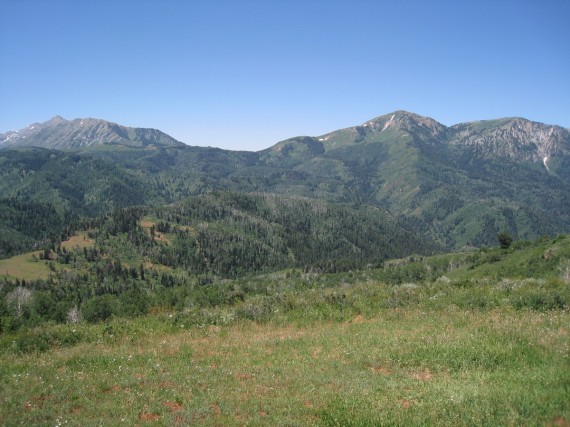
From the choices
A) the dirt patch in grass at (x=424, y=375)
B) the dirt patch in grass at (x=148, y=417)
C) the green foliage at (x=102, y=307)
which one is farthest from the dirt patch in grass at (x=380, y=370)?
the green foliage at (x=102, y=307)

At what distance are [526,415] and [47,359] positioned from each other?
17039 mm

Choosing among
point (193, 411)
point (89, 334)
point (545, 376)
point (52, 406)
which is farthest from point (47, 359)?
point (545, 376)

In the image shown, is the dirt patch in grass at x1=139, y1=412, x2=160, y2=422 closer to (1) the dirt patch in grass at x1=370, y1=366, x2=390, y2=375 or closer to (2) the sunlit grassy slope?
(2) the sunlit grassy slope

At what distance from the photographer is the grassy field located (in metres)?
10.1

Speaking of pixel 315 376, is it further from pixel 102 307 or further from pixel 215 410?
pixel 102 307

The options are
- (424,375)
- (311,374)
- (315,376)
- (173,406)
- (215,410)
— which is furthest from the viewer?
(311,374)

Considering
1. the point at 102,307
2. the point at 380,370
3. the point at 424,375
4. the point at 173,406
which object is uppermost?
the point at 173,406

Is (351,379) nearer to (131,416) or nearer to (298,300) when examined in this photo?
(131,416)

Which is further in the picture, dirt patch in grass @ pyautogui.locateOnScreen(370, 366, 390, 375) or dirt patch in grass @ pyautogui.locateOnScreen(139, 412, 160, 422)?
dirt patch in grass @ pyautogui.locateOnScreen(370, 366, 390, 375)

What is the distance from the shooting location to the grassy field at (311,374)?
1009cm

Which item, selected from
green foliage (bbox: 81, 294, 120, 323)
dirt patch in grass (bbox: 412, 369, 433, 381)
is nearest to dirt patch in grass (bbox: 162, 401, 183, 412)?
dirt patch in grass (bbox: 412, 369, 433, 381)

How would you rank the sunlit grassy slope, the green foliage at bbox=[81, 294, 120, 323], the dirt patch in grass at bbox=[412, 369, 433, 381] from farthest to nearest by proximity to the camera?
the green foliage at bbox=[81, 294, 120, 323]
the dirt patch in grass at bbox=[412, 369, 433, 381]
the sunlit grassy slope

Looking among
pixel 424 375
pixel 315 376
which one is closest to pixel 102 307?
pixel 315 376

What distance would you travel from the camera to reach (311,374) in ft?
45.2
